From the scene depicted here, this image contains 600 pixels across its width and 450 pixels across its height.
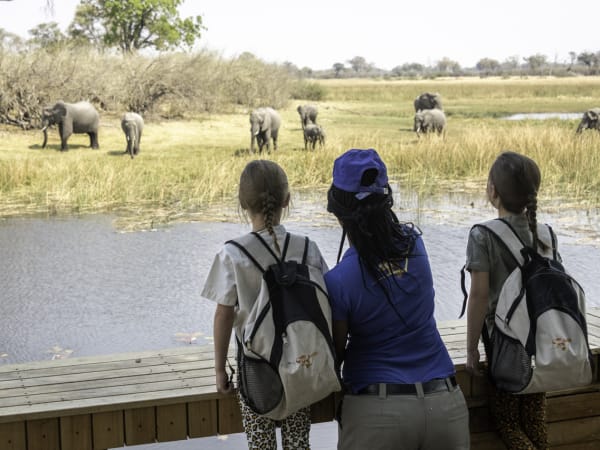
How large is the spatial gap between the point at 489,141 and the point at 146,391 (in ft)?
40.9

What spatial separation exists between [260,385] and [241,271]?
0.99ft

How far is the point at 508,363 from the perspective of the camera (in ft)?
8.87

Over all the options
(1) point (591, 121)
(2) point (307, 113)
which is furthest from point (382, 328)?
(2) point (307, 113)

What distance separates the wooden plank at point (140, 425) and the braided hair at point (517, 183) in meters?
1.22

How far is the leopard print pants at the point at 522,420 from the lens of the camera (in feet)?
9.34

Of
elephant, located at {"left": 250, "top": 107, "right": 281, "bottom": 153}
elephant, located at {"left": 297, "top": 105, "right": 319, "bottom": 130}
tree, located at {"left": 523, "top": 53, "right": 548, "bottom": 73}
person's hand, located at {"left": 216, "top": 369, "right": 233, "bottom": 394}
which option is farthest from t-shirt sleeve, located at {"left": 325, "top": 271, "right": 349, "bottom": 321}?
tree, located at {"left": 523, "top": 53, "right": 548, "bottom": 73}

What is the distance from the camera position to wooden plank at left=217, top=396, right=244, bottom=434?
2900 millimetres

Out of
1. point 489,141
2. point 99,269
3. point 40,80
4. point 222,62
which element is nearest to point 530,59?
point 222,62

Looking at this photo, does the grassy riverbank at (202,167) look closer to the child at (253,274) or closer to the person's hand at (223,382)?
the person's hand at (223,382)

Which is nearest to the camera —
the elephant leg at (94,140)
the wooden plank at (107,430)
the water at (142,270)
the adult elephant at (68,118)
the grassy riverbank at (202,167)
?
the wooden plank at (107,430)

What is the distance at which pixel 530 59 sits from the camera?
9606 centimetres

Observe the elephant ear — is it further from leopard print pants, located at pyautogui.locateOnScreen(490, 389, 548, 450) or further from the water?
leopard print pants, located at pyautogui.locateOnScreen(490, 389, 548, 450)

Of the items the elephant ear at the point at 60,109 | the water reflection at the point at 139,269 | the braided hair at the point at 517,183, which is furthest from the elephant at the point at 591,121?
the braided hair at the point at 517,183

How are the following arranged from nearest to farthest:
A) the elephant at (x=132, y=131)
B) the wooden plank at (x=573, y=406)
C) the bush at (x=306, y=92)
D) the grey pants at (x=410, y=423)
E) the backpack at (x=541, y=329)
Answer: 1. the grey pants at (x=410, y=423)
2. the backpack at (x=541, y=329)
3. the wooden plank at (x=573, y=406)
4. the elephant at (x=132, y=131)
5. the bush at (x=306, y=92)
